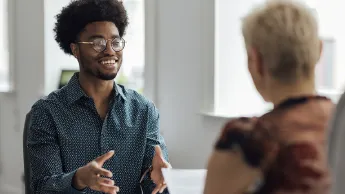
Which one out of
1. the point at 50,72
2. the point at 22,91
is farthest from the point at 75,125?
the point at 22,91

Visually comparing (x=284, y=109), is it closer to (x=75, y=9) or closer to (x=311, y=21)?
(x=311, y=21)

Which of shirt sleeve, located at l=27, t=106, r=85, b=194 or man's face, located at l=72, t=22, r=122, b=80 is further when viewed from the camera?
man's face, located at l=72, t=22, r=122, b=80

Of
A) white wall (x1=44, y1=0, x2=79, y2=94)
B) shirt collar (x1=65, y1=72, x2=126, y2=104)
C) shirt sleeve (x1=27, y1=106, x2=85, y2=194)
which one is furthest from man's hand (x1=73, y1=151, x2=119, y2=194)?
white wall (x1=44, y1=0, x2=79, y2=94)

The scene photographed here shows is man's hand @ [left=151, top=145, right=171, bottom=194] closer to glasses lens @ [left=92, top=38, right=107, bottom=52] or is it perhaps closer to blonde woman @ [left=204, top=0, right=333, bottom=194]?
glasses lens @ [left=92, top=38, right=107, bottom=52]

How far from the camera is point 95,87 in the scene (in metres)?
2.14

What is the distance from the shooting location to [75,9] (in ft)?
7.16

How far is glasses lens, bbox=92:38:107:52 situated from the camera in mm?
2096

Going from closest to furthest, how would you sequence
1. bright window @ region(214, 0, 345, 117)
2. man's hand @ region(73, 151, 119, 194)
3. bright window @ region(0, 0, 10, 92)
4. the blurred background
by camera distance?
man's hand @ region(73, 151, 119, 194) < the blurred background < bright window @ region(214, 0, 345, 117) < bright window @ region(0, 0, 10, 92)

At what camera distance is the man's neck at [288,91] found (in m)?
1.09

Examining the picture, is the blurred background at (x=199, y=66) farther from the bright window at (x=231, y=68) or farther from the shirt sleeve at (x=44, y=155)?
the shirt sleeve at (x=44, y=155)

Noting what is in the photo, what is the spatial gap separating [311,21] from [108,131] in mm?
1128

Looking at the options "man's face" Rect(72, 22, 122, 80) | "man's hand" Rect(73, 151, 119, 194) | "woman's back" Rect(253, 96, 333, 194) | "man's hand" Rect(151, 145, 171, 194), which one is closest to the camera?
"woman's back" Rect(253, 96, 333, 194)

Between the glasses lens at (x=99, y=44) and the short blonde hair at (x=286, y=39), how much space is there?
1055 millimetres

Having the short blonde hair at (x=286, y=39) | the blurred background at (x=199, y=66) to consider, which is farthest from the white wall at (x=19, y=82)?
the short blonde hair at (x=286, y=39)
